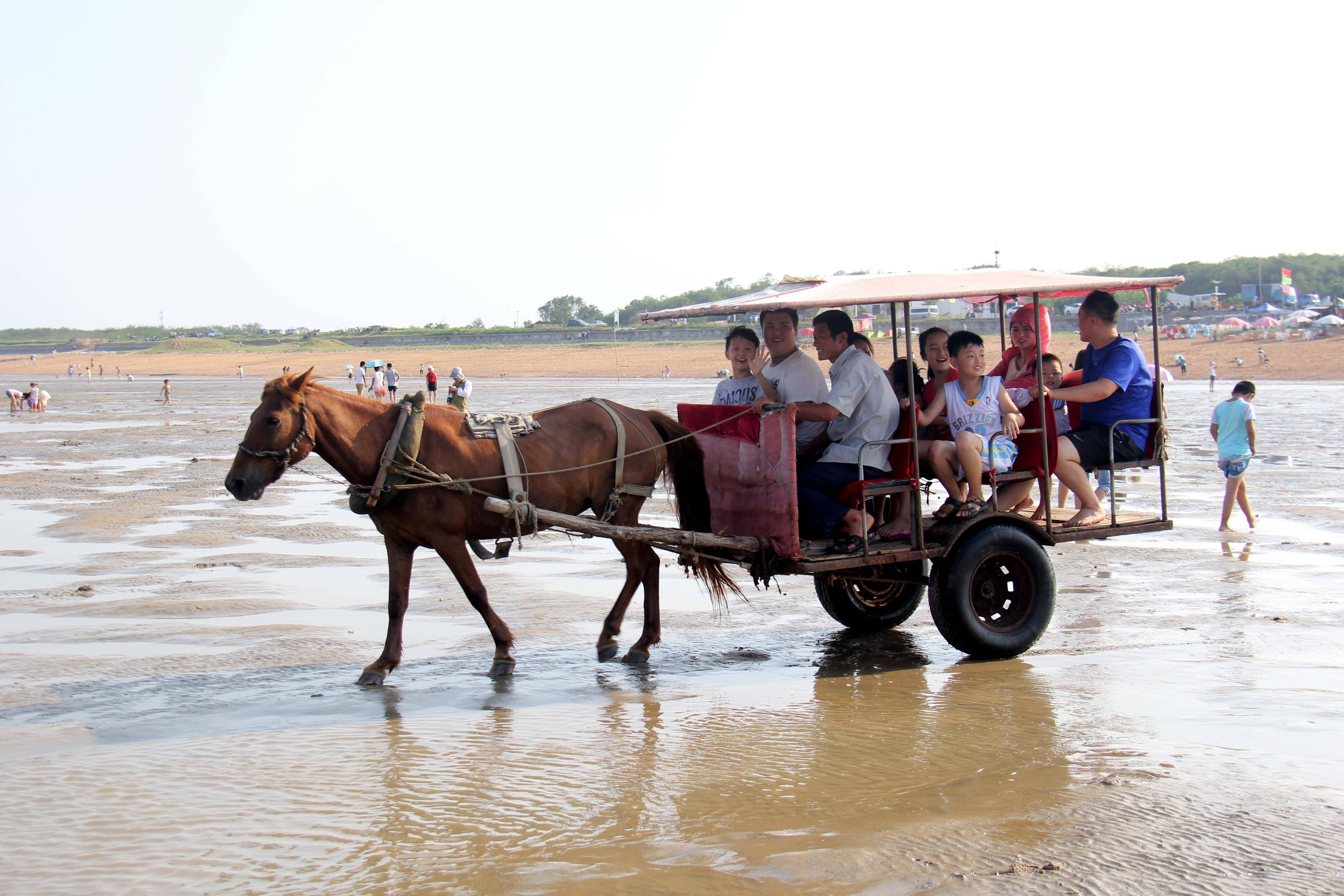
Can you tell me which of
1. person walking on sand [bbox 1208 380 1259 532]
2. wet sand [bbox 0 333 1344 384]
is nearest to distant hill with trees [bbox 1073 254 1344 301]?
wet sand [bbox 0 333 1344 384]

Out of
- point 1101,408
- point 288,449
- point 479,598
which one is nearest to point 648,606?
point 479,598

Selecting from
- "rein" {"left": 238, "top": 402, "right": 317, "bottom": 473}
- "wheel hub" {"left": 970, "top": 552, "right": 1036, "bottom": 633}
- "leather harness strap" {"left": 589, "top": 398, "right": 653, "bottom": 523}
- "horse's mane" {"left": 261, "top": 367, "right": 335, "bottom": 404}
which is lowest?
"wheel hub" {"left": 970, "top": 552, "right": 1036, "bottom": 633}

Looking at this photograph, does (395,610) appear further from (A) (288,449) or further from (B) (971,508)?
(B) (971,508)

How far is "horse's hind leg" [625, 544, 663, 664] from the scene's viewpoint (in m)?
6.82

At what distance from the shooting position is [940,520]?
6918mm

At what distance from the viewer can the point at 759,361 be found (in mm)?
7309

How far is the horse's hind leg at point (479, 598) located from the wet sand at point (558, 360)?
24095mm

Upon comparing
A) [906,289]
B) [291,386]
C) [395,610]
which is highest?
[906,289]

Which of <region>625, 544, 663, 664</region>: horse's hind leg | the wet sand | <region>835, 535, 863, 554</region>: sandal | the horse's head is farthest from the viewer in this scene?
the wet sand

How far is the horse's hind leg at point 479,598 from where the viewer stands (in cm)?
637

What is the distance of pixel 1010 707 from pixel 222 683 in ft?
14.1

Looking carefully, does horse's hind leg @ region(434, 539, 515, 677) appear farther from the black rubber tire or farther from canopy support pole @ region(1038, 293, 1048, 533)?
canopy support pole @ region(1038, 293, 1048, 533)

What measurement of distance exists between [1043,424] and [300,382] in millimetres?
4257

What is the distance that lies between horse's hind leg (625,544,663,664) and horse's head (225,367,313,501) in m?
2.11
